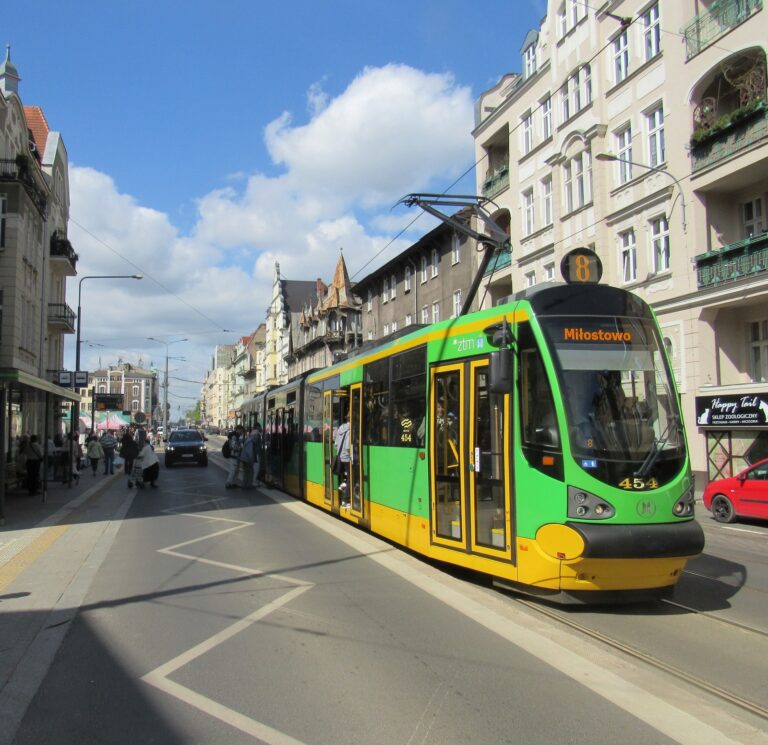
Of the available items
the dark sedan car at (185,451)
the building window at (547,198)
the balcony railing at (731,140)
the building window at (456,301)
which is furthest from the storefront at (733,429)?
the dark sedan car at (185,451)

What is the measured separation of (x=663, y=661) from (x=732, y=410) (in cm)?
1633

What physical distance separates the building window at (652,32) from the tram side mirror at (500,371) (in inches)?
816

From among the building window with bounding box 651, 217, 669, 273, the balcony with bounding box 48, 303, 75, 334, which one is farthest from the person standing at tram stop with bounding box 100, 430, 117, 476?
the building window with bounding box 651, 217, 669, 273

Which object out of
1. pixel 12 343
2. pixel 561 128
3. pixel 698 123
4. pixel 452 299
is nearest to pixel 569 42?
pixel 561 128

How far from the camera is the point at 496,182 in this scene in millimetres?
33562

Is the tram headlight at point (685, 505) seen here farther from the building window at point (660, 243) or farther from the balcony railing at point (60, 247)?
the balcony railing at point (60, 247)

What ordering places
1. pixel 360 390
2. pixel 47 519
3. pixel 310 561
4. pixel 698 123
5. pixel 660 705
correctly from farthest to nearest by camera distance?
1. pixel 698 123
2. pixel 47 519
3. pixel 360 390
4. pixel 310 561
5. pixel 660 705

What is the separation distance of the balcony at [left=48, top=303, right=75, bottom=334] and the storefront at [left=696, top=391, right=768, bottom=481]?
95.6 feet

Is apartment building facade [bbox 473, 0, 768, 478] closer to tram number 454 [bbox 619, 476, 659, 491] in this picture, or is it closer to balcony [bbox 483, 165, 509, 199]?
balcony [bbox 483, 165, 509, 199]

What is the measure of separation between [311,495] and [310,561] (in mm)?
6774

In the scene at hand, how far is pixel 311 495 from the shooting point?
52.7 feet

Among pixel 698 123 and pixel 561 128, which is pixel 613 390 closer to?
pixel 698 123

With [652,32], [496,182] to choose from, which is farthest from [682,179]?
[496,182]

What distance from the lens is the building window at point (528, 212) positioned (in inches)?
1204
